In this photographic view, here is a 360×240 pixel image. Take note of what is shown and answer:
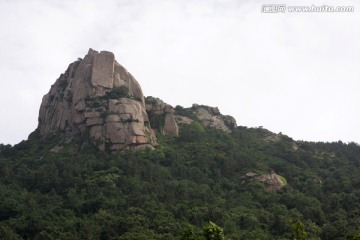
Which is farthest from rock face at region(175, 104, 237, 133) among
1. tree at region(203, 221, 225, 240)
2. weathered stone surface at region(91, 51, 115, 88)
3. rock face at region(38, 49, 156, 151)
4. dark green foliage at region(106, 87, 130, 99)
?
tree at region(203, 221, 225, 240)

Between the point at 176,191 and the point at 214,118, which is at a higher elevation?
the point at 214,118

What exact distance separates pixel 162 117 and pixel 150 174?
17489 mm

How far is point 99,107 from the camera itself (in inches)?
3393

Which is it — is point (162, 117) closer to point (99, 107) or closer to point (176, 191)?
point (99, 107)

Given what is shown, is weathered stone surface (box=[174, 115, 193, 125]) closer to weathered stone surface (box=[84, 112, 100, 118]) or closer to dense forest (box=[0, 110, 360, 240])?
dense forest (box=[0, 110, 360, 240])

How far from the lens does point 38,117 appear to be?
98812 mm

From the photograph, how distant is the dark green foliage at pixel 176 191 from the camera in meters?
61.3

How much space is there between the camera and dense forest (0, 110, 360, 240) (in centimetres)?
6134

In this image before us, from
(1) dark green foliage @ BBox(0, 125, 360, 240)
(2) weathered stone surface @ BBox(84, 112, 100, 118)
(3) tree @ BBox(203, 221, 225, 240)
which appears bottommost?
(3) tree @ BBox(203, 221, 225, 240)

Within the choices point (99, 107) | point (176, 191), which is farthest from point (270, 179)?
point (99, 107)

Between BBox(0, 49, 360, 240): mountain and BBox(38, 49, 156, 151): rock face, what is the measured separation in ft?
0.56

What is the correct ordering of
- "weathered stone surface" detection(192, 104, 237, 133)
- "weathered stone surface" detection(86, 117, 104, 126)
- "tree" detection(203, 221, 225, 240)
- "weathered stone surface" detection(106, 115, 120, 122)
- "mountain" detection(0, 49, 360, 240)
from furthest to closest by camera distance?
"weathered stone surface" detection(192, 104, 237, 133), "weathered stone surface" detection(86, 117, 104, 126), "weathered stone surface" detection(106, 115, 120, 122), "mountain" detection(0, 49, 360, 240), "tree" detection(203, 221, 225, 240)

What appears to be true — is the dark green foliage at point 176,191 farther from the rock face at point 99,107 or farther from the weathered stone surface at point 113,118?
the weathered stone surface at point 113,118

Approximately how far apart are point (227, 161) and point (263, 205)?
1359 cm
